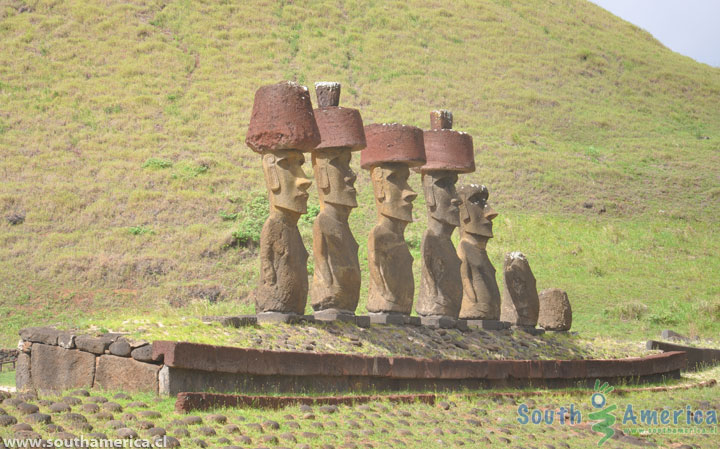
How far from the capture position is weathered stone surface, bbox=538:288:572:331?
15.4 meters

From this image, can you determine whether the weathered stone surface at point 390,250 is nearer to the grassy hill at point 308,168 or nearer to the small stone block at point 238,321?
the small stone block at point 238,321

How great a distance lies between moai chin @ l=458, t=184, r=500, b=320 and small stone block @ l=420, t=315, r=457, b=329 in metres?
1.13

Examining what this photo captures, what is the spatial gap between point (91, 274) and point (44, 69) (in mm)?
18176

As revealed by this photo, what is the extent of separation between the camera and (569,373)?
498 inches

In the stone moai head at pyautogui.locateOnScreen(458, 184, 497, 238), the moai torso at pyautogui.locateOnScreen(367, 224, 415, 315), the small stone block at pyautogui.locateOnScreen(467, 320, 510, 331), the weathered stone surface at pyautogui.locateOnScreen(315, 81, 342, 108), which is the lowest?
the small stone block at pyautogui.locateOnScreen(467, 320, 510, 331)

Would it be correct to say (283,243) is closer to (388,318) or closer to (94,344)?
(388,318)

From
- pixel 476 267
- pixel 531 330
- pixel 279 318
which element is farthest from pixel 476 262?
pixel 279 318

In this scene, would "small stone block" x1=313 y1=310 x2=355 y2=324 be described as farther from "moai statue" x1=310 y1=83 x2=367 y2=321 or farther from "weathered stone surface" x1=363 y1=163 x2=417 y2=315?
"weathered stone surface" x1=363 y1=163 x2=417 y2=315

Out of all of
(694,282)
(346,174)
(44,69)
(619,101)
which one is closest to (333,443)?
(346,174)

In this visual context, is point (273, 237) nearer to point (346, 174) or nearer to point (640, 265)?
point (346, 174)

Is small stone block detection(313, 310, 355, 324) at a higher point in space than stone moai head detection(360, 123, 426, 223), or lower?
lower

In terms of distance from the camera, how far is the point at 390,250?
40.2 ft

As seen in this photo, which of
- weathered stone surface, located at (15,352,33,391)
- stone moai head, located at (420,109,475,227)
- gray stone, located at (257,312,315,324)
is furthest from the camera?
stone moai head, located at (420,109,475,227)

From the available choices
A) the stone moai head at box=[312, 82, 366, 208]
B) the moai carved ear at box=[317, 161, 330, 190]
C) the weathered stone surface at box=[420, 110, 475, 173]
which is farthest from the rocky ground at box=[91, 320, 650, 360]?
the weathered stone surface at box=[420, 110, 475, 173]
